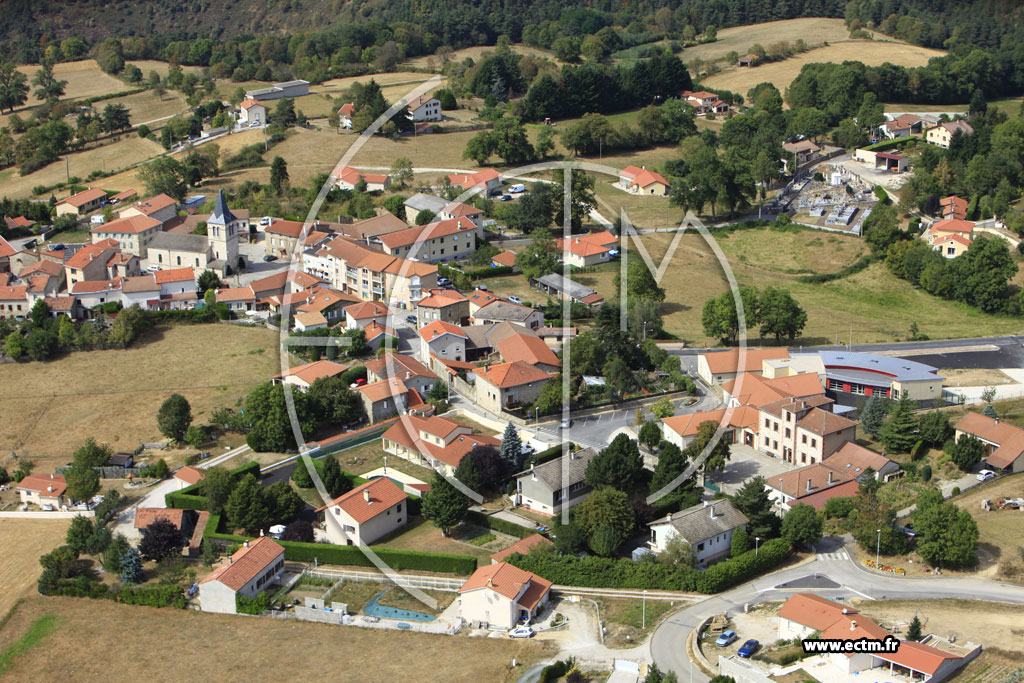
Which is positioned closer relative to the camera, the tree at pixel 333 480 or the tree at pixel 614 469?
the tree at pixel 614 469

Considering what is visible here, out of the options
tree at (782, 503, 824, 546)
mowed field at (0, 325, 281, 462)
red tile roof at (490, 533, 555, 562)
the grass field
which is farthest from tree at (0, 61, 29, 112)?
tree at (782, 503, 824, 546)

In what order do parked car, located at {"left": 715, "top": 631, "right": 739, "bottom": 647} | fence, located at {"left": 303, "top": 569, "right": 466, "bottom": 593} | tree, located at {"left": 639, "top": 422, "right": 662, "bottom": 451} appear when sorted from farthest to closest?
tree, located at {"left": 639, "top": 422, "right": 662, "bottom": 451}
fence, located at {"left": 303, "top": 569, "right": 466, "bottom": 593}
parked car, located at {"left": 715, "top": 631, "right": 739, "bottom": 647}

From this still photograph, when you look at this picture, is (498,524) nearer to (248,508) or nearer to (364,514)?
(364,514)

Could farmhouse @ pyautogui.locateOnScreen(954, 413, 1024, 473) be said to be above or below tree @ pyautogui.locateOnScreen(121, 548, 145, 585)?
above

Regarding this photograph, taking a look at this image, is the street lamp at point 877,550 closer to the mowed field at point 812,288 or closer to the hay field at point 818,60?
the mowed field at point 812,288

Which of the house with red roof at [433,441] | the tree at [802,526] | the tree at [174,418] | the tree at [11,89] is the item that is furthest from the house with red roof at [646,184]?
the tree at [11,89]

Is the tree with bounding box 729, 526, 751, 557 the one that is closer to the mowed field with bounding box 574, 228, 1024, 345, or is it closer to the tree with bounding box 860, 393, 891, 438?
the tree with bounding box 860, 393, 891, 438

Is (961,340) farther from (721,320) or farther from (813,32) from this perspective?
(813,32)
